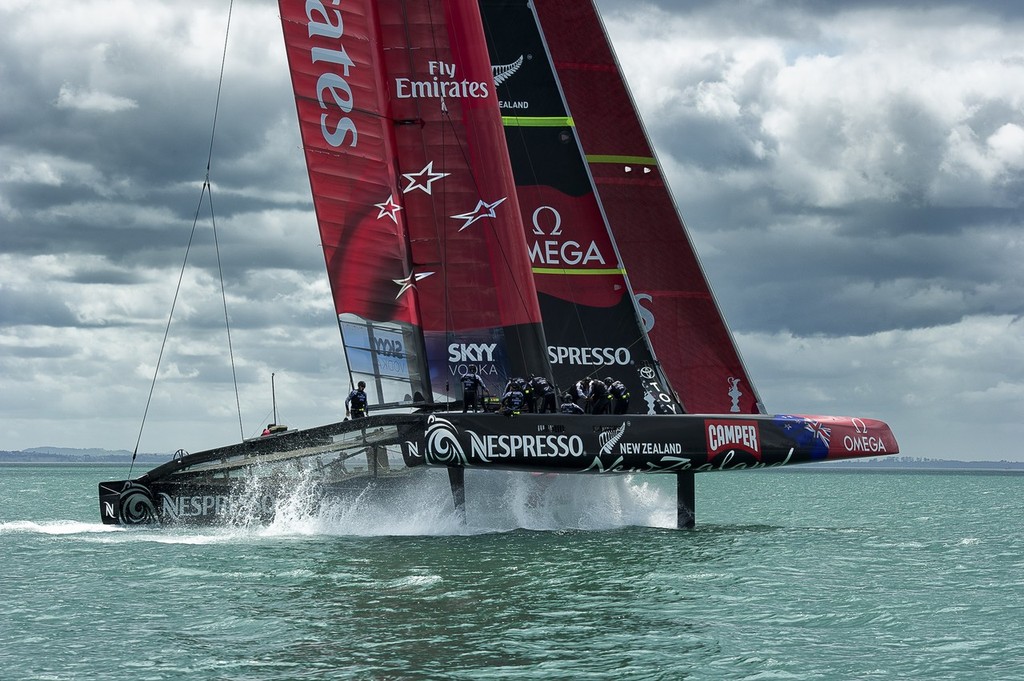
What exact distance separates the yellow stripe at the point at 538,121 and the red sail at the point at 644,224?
1.01 metres

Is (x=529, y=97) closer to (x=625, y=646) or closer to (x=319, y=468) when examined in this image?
(x=319, y=468)

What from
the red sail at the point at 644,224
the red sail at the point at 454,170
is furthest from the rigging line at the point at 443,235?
the red sail at the point at 644,224

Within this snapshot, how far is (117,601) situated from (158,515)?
586cm

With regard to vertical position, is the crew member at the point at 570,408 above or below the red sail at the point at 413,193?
below

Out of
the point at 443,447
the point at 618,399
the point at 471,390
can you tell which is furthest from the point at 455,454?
the point at 618,399

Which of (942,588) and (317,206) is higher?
(317,206)

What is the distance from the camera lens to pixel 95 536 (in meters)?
20.2

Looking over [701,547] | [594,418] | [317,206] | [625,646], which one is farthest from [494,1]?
[625,646]

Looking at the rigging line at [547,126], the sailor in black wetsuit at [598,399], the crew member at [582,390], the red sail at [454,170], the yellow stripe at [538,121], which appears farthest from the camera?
the yellow stripe at [538,121]

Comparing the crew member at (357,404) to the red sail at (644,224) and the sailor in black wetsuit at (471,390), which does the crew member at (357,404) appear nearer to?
the sailor in black wetsuit at (471,390)

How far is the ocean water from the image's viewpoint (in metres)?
9.24

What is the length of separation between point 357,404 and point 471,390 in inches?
65.6

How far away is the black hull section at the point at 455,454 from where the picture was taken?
1609 cm

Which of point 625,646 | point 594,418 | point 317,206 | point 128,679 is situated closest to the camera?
point 128,679
